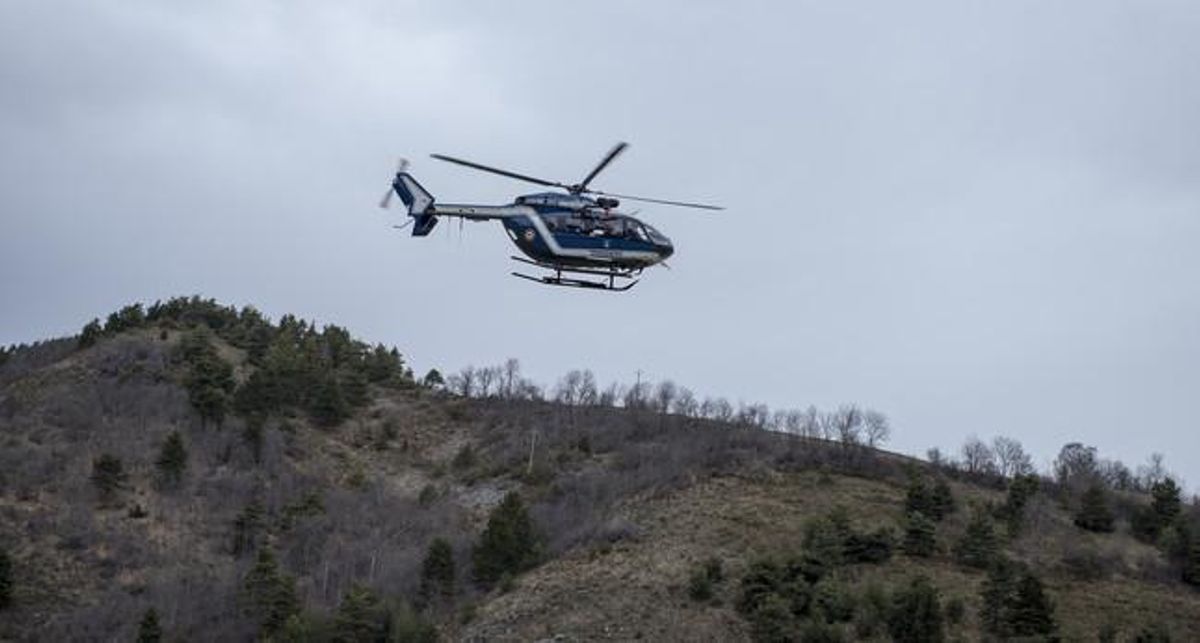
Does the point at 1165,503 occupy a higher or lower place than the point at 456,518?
higher

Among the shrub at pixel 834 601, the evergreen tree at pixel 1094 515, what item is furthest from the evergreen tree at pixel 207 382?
the evergreen tree at pixel 1094 515

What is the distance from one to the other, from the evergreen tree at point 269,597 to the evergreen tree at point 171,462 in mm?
15224

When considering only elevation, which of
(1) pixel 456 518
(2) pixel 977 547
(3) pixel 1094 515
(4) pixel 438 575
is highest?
(3) pixel 1094 515

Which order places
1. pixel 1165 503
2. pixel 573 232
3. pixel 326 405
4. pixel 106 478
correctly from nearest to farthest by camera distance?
pixel 573 232 → pixel 1165 503 → pixel 106 478 → pixel 326 405

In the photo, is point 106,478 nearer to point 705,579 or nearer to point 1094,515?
point 705,579

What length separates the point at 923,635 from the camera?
52.1m

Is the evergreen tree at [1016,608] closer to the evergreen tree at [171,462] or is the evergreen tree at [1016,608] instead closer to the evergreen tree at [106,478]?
the evergreen tree at [171,462]

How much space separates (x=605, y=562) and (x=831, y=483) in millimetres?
15419

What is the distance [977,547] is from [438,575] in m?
22.4

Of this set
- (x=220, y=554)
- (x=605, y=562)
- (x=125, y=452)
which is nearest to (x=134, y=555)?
(x=220, y=554)

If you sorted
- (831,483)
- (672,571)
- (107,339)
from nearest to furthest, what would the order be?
(672,571) < (831,483) < (107,339)

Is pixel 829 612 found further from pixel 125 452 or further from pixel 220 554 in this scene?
pixel 125 452

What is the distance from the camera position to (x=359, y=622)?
5522 cm

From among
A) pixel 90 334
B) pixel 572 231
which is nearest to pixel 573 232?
pixel 572 231
